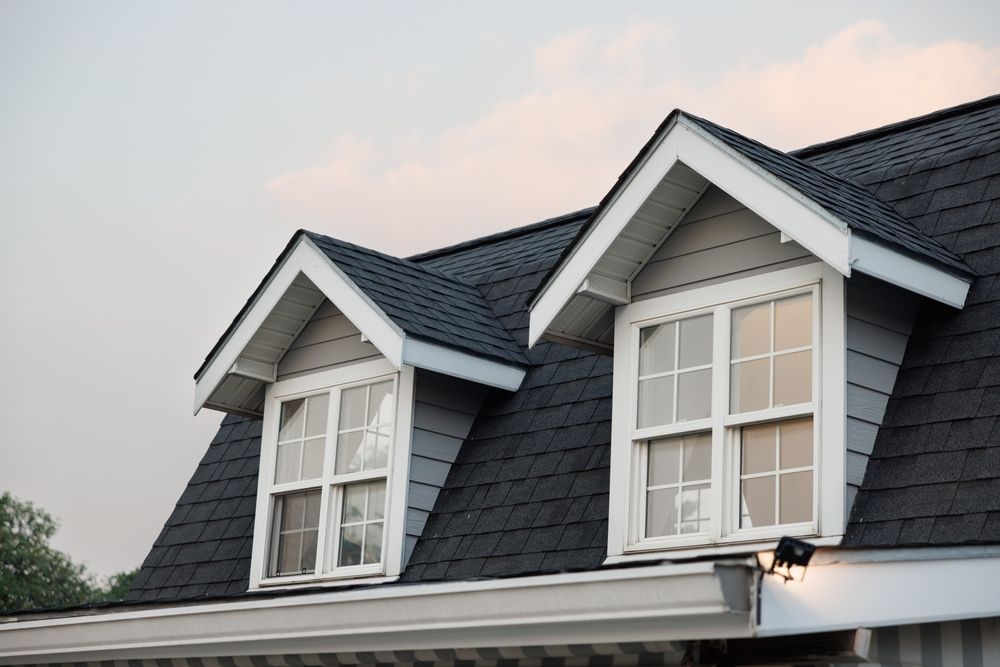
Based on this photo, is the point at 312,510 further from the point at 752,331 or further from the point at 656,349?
the point at 752,331

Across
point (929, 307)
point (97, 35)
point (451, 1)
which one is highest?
point (97, 35)

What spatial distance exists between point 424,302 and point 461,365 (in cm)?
68

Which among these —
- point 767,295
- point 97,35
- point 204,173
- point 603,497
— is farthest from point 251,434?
point 97,35

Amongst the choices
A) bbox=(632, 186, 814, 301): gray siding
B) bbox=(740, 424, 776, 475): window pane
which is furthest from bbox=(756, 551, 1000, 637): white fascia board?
bbox=(632, 186, 814, 301): gray siding

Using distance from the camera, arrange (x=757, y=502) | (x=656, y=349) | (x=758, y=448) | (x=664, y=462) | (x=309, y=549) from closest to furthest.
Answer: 1. (x=757, y=502)
2. (x=758, y=448)
3. (x=664, y=462)
4. (x=656, y=349)
5. (x=309, y=549)

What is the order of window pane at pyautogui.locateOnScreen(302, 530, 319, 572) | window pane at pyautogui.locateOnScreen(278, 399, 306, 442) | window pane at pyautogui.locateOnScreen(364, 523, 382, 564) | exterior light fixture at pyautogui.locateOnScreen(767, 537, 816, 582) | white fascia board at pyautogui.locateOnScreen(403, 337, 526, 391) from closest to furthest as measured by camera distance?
exterior light fixture at pyautogui.locateOnScreen(767, 537, 816, 582)
white fascia board at pyautogui.locateOnScreen(403, 337, 526, 391)
window pane at pyautogui.locateOnScreen(364, 523, 382, 564)
window pane at pyautogui.locateOnScreen(302, 530, 319, 572)
window pane at pyautogui.locateOnScreen(278, 399, 306, 442)

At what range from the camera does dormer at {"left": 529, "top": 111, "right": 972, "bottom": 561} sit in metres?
6.46

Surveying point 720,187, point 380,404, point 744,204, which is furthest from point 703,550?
point 380,404

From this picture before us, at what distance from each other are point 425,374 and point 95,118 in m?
15.7

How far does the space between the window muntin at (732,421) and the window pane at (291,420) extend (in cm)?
292

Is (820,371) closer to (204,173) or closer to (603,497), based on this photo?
(603,497)

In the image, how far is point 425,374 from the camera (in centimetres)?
876

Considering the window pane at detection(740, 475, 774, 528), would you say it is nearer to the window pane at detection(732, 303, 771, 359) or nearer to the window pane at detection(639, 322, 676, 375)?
the window pane at detection(732, 303, 771, 359)

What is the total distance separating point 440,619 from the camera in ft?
20.0
